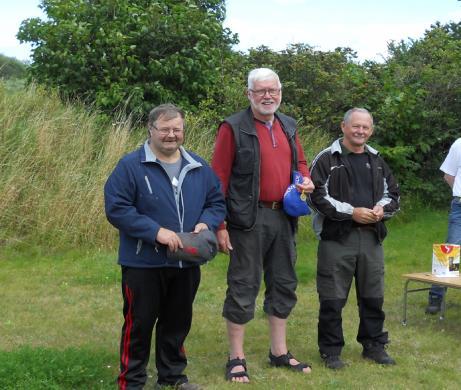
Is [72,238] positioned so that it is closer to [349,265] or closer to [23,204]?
[23,204]

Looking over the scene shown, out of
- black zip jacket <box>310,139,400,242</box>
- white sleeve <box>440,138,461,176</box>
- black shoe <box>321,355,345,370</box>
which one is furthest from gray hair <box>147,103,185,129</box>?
white sleeve <box>440,138,461,176</box>

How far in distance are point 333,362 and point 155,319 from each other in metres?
1.47

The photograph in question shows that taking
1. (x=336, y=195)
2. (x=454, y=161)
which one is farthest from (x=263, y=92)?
(x=454, y=161)

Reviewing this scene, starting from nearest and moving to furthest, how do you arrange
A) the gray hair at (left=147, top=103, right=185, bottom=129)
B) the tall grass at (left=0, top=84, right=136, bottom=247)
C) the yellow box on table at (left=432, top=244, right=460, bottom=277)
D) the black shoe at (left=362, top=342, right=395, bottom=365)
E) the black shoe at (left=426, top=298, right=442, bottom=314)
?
the gray hair at (left=147, top=103, right=185, bottom=129) → the black shoe at (left=362, top=342, right=395, bottom=365) → the yellow box on table at (left=432, top=244, right=460, bottom=277) → the black shoe at (left=426, top=298, right=442, bottom=314) → the tall grass at (left=0, top=84, right=136, bottom=247)

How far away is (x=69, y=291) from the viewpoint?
738cm

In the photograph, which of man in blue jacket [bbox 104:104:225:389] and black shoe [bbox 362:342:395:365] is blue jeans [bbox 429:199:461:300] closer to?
black shoe [bbox 362:342:395:365]

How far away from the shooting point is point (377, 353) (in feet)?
17.3

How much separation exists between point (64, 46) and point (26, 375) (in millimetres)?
8584

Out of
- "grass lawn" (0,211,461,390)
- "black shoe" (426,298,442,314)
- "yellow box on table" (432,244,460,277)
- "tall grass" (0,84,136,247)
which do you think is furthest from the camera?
"tall grass" (0,84,136,247)

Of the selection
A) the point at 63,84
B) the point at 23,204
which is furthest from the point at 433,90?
the point at 23,204

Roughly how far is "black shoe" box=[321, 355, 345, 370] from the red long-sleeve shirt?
1.29m

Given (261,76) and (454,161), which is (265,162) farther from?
(454,161)

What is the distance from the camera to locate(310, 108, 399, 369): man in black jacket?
16.5ft

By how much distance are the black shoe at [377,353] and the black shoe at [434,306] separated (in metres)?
1.66
